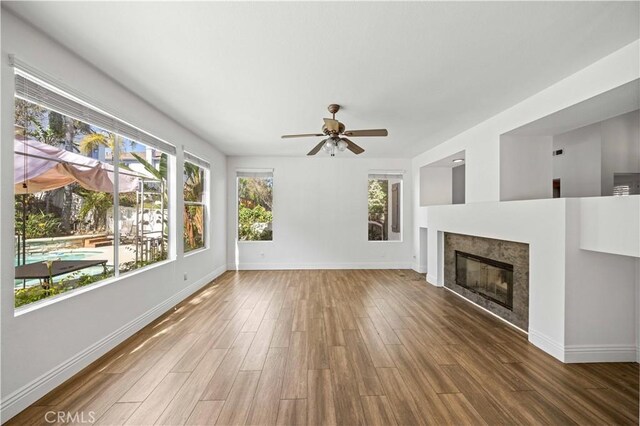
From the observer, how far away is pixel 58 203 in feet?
7.19

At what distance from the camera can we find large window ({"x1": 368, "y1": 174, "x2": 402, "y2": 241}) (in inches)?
251

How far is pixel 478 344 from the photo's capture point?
2682mm

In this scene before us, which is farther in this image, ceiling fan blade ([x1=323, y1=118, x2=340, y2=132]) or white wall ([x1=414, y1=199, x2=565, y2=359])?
ceiling fan blade ([x1=323, y1=118, x2=340, y2=132])

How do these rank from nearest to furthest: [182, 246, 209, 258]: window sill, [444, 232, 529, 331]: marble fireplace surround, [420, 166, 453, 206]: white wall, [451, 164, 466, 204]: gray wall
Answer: [444, 232, 529, 331]: marble fireplace surround → [182, 246, 209, 258]: window sill → [420, 166, 453, 206]: white wall → [451, 164, 466, 204]: gray wall

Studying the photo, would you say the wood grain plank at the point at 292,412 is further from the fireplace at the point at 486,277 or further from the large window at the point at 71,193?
the fireplace at the point at 486,277

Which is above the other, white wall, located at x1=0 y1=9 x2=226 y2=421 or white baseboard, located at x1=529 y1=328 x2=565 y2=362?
white wall, located at x1=0 y1=9 x2=226 y2=421

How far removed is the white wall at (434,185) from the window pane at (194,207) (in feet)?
15.1

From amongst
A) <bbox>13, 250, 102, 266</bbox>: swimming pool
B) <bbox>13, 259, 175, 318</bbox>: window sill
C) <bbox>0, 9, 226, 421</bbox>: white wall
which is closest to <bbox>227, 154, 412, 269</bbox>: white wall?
<bbox>0, 9, 226, 421</bbox>: white wall

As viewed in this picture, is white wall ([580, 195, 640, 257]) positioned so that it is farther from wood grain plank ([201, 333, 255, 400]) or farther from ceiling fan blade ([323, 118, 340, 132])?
wood grain plank ([201, 333, 255, 400])

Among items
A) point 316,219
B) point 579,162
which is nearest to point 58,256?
point 316,219

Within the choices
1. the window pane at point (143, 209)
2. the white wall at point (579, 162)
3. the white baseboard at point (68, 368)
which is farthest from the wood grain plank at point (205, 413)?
the white wall at point (579, 162)

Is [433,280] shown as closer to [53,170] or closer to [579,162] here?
[579,162]

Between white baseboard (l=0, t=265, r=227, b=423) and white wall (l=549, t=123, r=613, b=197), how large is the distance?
20.2ft

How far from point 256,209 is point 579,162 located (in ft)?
19.4
